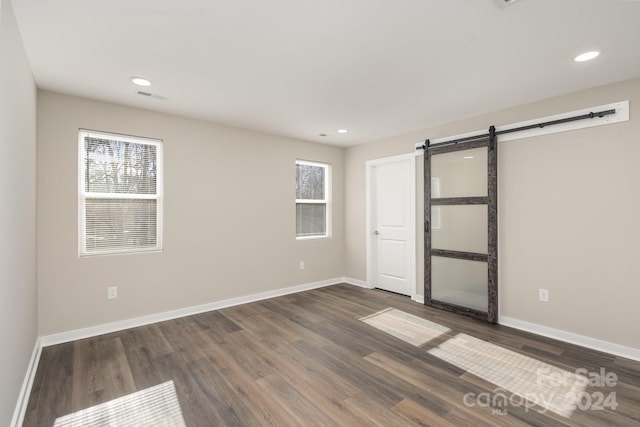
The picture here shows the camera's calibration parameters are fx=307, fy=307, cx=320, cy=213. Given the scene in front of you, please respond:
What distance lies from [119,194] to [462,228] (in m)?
4.04

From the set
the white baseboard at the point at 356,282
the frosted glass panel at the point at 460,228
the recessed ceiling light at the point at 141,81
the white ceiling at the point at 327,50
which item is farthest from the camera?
the white baseboard at the point at 356,282

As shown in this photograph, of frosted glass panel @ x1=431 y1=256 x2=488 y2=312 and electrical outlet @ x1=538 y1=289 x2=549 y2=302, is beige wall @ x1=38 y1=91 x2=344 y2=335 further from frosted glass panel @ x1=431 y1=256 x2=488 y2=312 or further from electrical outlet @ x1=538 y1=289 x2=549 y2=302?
electrical outlet @ x1=538 y1=289 x2=549 y2=302

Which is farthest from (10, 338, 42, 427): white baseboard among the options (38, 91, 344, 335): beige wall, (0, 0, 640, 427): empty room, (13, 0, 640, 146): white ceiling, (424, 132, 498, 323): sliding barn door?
(424, 132, 498, 323): sliding barn door

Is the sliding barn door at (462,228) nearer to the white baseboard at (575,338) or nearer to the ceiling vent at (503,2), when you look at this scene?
the white baseboard at (575,338)

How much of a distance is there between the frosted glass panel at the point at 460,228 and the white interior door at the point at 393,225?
1.37ft

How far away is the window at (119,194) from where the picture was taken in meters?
3.20

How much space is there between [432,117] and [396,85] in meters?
1.20

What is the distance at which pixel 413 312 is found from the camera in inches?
154

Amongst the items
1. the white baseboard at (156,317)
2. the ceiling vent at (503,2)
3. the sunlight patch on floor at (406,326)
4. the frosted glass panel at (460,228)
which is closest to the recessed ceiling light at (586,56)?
the ceiling vent at (503,2)

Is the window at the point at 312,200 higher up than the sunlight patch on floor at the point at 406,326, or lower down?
higher up

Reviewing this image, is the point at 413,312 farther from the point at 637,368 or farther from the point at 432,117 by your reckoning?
the point at 432,117

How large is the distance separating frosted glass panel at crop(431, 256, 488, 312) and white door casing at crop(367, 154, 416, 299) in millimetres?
404

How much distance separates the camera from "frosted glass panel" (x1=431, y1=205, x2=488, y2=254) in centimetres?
368

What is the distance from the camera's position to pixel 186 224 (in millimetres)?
3799
